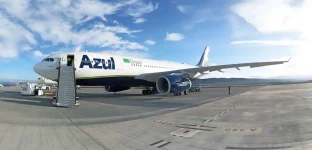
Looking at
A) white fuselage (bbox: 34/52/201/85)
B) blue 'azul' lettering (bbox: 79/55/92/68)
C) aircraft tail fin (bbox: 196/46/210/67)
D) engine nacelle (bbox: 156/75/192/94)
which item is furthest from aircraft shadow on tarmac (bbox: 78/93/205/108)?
aircraft tail fin (bbox: 196/46/210/67)

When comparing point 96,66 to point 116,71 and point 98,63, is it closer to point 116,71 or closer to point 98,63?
point 98,63

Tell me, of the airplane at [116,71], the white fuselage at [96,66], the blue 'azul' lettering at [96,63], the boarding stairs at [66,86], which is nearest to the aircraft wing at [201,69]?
the airplane at [116,71]

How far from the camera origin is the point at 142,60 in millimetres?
21172

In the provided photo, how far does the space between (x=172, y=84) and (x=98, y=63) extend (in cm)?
602

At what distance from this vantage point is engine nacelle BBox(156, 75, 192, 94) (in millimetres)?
17047

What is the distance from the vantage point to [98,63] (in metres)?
16.6

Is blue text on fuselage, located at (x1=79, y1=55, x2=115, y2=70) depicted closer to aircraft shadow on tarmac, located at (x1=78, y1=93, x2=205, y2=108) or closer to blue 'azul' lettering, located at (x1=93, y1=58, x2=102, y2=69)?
blue 'azul' lettering, located at (x1=93, y1=58, x2=102, y2=69)

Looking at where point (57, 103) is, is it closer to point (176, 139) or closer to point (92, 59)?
point (92, 59)

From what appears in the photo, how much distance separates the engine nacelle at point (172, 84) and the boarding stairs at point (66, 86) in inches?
269

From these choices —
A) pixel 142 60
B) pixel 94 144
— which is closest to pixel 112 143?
pixel 94 144

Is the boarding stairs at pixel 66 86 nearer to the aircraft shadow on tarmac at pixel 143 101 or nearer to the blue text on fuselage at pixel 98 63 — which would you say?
the blue text on fuselage at pixel 98 63

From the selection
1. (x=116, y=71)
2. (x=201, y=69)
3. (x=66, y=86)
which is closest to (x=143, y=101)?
(x=116, y=71)

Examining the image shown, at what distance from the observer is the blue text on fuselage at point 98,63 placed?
15896mm

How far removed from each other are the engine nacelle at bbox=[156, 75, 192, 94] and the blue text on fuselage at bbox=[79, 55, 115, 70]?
4.13 m
